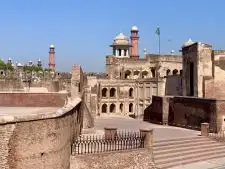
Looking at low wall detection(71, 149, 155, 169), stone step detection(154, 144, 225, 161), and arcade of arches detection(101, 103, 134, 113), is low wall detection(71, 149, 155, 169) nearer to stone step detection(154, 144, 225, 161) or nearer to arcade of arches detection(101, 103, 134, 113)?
stone step detection(154, 144, 225, 161)

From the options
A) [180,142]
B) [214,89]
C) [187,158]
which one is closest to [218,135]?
Result: [180,142]

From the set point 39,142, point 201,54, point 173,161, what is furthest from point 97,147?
point 201,54

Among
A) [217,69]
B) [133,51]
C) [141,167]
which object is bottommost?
[141,167]

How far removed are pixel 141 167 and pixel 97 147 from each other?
2108 millimetres

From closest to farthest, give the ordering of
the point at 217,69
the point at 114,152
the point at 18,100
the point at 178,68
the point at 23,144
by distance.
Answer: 1. the point at 23,144
2. the point at 114,152
3. the point at 18,100
4. the point at 217,69
5. the point at 178,68

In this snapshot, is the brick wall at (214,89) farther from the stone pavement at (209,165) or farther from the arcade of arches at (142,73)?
the arcade of arches at (142,73)

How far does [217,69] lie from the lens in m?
31.7

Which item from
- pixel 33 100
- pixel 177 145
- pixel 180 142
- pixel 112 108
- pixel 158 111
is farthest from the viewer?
pixel 112 108

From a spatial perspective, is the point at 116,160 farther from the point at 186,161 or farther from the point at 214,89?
the point at 214,89

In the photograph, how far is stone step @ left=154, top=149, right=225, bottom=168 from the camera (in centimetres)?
1841

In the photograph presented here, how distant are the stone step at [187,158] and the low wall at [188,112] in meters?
3.01

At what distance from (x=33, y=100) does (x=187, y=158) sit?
10.1 m

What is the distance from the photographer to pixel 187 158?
64.5 feet

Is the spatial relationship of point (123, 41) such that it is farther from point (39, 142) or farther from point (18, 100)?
point (39, 142)
